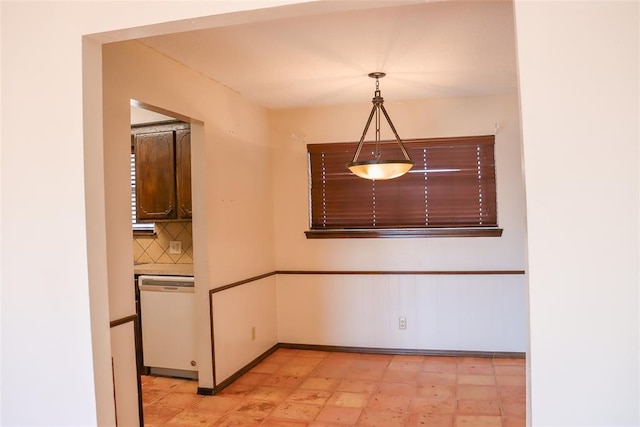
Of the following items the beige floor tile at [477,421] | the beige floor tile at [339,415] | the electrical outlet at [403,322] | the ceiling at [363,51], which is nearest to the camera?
the ceiling at [363,51]

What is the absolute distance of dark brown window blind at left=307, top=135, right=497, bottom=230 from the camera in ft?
15.6

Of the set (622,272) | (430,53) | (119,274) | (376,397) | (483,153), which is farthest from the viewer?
(483,153)

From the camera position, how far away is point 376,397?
380 cm

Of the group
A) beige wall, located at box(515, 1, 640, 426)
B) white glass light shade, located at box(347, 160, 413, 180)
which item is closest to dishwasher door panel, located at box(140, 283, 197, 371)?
white glass light shade, located at box(347, 160, 413, 180)

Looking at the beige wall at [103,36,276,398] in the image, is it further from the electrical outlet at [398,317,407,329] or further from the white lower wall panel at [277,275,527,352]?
the electrical outlet at [398,317,407,329]

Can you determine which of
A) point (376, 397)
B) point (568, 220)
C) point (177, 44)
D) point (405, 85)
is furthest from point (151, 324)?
point (568, 220)

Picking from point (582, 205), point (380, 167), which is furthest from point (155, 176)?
point (582, 205)

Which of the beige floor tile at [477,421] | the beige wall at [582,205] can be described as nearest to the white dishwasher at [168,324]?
the beige floor tile at [477,421]

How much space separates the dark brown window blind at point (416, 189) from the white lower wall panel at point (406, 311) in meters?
0.54

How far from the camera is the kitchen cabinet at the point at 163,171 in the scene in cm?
439

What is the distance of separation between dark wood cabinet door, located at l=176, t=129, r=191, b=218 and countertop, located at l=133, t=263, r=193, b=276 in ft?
1.54

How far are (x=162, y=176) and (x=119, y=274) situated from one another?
1785mm

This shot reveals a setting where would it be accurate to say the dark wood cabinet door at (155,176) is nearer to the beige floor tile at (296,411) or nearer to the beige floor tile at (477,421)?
the beige floor tile at (296,411)

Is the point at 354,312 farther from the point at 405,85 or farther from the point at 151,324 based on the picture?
the point at 405,85
